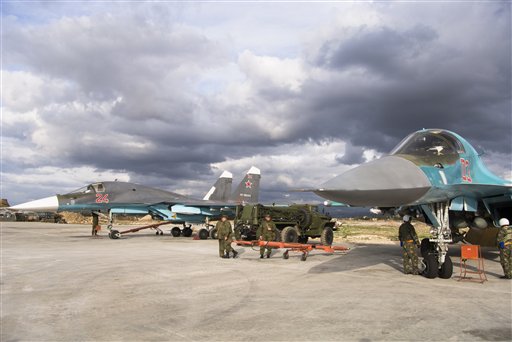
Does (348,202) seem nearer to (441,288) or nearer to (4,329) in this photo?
(441,288)

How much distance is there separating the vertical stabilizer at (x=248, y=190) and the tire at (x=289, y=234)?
13164 mm

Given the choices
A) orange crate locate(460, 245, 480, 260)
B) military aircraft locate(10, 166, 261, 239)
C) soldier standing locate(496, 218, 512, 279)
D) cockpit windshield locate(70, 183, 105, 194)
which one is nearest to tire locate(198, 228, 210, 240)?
military aircraft locate(10, 166, 261, 239)

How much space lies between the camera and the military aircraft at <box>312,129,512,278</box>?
6.14m

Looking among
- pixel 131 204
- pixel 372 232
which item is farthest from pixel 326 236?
pixel 372 232

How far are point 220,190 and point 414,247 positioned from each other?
22143mm

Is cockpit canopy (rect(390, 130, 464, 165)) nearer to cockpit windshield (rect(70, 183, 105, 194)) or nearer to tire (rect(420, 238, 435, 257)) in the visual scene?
tire (rect(420, 238, 435, 257))

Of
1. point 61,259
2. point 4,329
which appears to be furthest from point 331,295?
point 61,259

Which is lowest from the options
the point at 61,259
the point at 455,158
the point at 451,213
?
the point at 61,259

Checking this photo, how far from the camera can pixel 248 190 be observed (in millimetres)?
29938

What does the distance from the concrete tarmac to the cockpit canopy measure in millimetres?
2549

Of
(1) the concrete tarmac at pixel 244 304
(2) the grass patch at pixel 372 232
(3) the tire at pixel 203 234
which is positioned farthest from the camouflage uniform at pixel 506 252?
(3) the tire at pixel 203 234

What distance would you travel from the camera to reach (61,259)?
38.8 ft

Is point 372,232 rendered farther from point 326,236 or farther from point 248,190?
point 326,236

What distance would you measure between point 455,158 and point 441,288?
2.76 m
